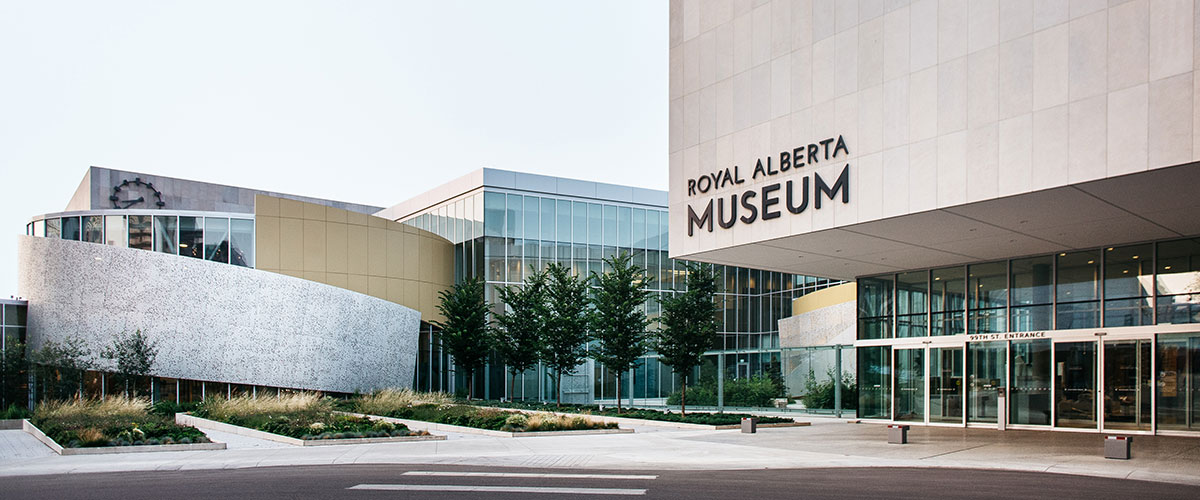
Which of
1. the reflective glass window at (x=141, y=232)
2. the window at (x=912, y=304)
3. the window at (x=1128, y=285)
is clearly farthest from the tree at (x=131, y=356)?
the window at (x=1128, y=285)

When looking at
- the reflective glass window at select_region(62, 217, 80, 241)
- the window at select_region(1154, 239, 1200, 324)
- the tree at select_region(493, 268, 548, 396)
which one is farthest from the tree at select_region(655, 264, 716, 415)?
the reflective glass window at select_region(62, 217, 80, 241)

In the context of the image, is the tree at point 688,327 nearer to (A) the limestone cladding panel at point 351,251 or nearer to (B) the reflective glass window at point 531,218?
(B) the reflective glass window at point 531,218

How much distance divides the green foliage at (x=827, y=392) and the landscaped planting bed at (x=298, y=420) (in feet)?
49.5

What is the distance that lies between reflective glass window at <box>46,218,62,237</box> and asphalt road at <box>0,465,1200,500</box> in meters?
32.4

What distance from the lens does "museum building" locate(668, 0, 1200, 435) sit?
1465 cm

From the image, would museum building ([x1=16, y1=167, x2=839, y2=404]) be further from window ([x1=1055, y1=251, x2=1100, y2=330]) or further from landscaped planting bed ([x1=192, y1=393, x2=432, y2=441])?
window ([x1=1055, y1=251, x2=1100, y2=330])

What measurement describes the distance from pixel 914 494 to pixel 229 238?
118 ft

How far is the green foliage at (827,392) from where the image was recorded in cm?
3069

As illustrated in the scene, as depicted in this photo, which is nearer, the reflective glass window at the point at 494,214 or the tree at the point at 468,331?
the tree at the point at 468,331

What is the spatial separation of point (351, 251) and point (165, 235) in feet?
25.9

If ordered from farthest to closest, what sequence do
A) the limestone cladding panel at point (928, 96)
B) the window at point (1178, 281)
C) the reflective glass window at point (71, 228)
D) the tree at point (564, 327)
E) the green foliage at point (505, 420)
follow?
the reflective glass window at point (71, 228) < the tree at point (564, 327) < the green foliage at point (505, 420) < the window at point (1178, 281) < the limestone cladding panel at point (928, 96)

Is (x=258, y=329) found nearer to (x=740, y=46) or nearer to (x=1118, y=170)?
(x=740, y=46)

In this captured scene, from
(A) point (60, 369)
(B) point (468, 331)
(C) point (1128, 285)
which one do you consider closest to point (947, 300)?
(C) point (1128, 285)

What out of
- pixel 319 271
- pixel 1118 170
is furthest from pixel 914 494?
pixel 319 271
